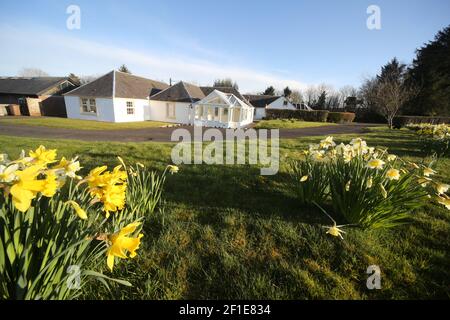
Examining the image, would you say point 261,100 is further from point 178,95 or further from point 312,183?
point 312,183

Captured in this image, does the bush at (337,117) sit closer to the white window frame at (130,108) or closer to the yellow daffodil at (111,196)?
the white window frame at (130,108)

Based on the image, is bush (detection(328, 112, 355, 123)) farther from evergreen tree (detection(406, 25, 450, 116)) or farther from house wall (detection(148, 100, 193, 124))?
house wall (detection(148, 100, 193, 124))

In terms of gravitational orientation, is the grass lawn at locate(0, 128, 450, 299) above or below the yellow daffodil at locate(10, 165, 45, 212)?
below

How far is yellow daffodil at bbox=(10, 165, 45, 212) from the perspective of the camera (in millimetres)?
Answer: 1194

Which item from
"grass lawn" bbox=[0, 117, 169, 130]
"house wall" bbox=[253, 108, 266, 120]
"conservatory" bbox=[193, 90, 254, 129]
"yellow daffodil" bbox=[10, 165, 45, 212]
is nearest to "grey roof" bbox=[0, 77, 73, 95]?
"grass lawn" bbox=[0, 117, 169, 130]

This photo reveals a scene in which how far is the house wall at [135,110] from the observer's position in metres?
23.2

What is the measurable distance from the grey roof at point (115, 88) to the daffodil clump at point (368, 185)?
79.6ft

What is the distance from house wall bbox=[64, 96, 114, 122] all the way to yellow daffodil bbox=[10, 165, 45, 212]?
2457 centimetres

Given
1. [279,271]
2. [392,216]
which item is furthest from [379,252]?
[279,271]

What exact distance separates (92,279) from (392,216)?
11.5ft

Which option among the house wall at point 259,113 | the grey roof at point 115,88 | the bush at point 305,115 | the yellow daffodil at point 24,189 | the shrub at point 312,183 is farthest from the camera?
the house wall at point 259,113

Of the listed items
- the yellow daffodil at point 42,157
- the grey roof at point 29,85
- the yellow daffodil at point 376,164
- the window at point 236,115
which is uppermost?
the grey roof at point 29,85

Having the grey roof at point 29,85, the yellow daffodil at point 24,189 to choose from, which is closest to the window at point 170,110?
the grey roof at point 29,85

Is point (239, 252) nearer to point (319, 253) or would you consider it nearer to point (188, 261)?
point (188, 261)
